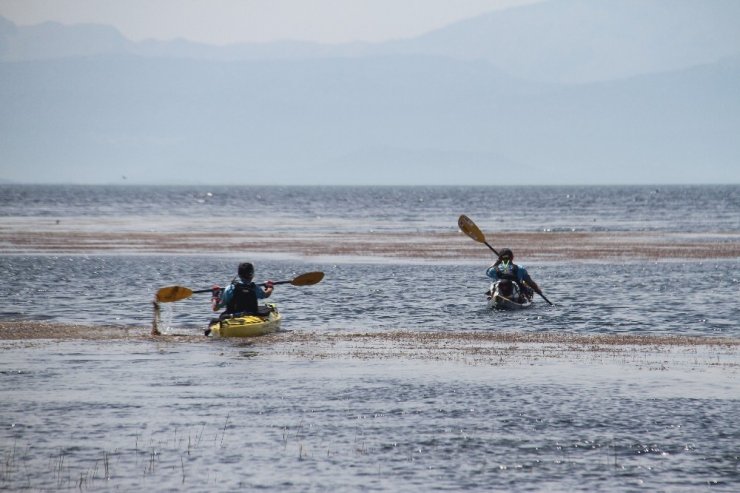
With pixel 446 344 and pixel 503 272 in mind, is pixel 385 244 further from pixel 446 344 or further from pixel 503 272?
pixel 446 344

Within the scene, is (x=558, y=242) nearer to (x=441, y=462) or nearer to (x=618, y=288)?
(x=618, y=288)

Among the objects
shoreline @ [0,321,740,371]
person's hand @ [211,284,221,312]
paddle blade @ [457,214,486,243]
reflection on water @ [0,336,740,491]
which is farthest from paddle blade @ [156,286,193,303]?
paddle blade @ [457,214,486,243]

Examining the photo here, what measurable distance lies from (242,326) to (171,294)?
10.2 ft

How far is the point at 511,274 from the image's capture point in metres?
36.1

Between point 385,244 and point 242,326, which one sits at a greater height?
point 242,326

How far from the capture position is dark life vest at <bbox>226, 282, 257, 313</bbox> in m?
29.1

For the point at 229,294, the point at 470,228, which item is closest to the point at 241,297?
the point at 229,294

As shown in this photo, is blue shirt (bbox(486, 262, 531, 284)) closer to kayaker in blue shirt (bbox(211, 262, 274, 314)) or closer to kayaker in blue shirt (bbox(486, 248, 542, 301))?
kayaker in blue shirt (bbox(486, 248, 542, 301))

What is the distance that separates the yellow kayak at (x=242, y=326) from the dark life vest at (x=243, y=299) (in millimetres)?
237

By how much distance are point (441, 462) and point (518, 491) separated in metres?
1.67

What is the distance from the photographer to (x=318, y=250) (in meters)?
64.4

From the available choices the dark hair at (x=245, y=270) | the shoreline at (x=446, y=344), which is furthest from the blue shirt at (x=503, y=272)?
the dark hair at (x=245, y=270)

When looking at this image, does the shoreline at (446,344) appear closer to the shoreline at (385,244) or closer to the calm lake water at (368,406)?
the calm lake water at (368,406)

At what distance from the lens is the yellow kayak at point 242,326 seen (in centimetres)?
2855
